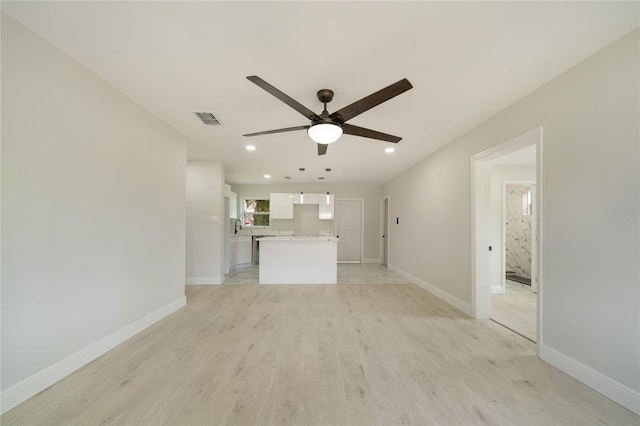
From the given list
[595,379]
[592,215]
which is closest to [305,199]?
[592,215]

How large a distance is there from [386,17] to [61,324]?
330 cm

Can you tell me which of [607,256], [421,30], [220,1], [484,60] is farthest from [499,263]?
[220,1]

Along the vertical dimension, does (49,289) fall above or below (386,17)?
below

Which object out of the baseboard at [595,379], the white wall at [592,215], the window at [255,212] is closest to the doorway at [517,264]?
the baseboard at [595,379]

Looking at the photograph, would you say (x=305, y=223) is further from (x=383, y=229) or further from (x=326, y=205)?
(x=383, y=229)

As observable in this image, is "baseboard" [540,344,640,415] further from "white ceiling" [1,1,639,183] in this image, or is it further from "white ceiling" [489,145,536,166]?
"white ceiling" [489,145,536,166]

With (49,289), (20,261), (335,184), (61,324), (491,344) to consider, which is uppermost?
(335,184)

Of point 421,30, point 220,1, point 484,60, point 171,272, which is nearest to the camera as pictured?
point 220,1

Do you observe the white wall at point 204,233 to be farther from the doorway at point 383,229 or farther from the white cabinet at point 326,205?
the doorway at point 383,229

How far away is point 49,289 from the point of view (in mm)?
1797

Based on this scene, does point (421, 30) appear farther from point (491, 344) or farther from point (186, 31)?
point (491, 344)

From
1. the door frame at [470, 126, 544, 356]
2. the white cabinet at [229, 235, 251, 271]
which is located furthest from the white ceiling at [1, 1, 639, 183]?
the white cabinet at [229, 235, 251, 271]

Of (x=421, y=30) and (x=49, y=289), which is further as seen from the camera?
(x=49, y=289)

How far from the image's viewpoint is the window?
754 cm
